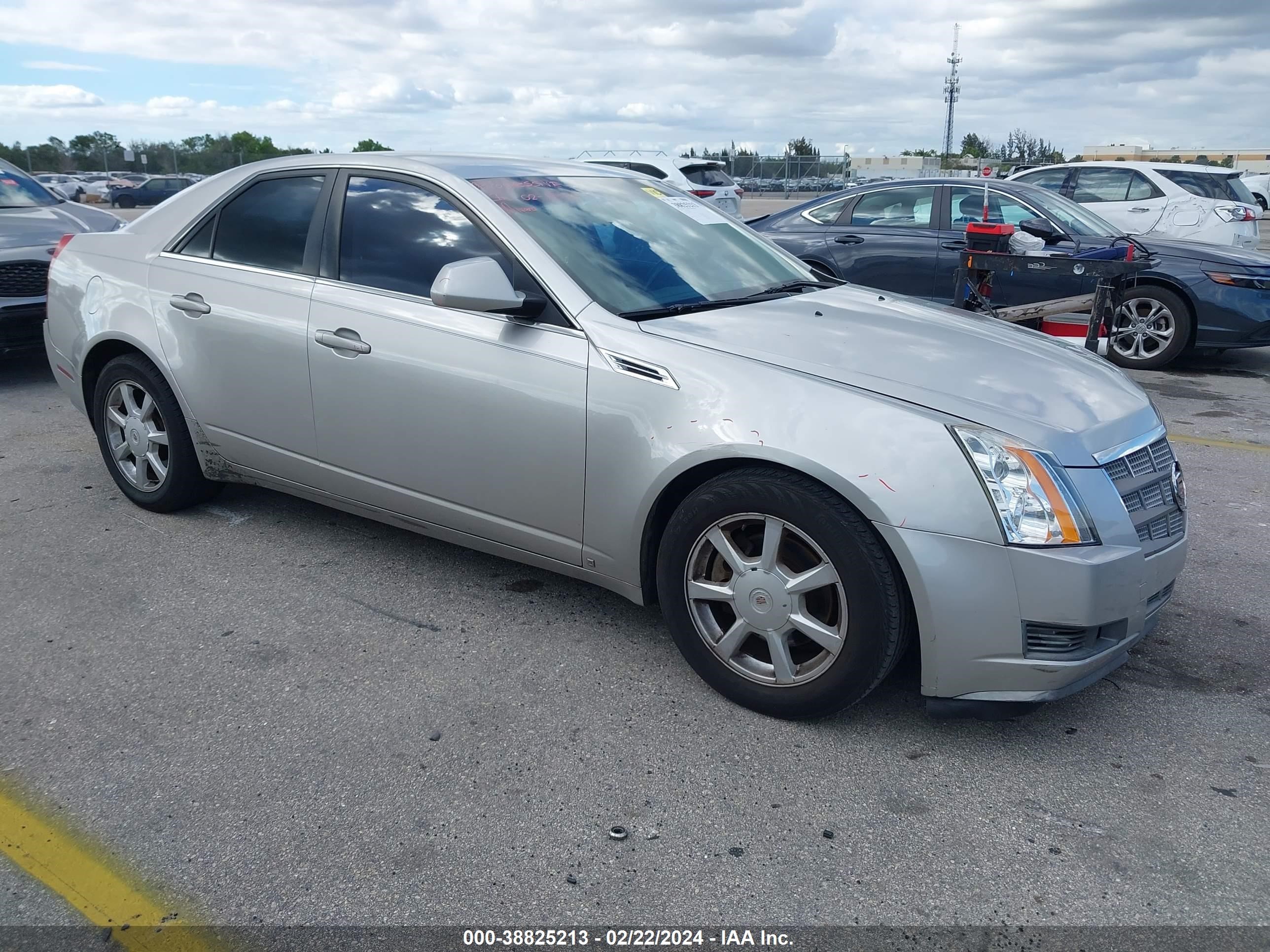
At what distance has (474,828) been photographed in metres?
2.52

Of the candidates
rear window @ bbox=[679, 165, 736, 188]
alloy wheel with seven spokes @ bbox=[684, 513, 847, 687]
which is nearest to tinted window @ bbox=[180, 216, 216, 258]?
alloy wheel with seven spokes @ bbox=[684, 513, 847, 687]

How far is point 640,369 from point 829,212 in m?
6.85

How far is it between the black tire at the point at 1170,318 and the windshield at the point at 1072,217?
53 centimetres

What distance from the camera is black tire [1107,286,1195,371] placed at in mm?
8188

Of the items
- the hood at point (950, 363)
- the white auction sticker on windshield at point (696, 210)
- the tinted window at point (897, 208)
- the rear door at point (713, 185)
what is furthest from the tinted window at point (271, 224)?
the rear door at point (713, 185)

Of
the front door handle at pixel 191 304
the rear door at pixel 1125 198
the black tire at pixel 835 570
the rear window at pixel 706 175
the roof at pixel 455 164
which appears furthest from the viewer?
the rear window at pixel 706 175

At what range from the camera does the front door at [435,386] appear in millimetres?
3254

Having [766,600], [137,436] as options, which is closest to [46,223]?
[137,436]

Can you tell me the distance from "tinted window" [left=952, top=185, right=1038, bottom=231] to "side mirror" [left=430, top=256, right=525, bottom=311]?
6.16 metres

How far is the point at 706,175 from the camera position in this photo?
709 inches

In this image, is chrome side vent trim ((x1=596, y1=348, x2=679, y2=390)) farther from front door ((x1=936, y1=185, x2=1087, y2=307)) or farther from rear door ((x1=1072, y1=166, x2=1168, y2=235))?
rear door ((x1=1072, y1=166, x2=1168, y2=235))

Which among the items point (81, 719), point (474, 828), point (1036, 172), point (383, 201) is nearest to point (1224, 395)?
point (1036, 172)

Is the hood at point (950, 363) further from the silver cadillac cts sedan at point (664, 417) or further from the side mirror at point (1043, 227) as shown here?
the side mirror at point (1043, 227)

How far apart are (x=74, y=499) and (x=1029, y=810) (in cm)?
438
